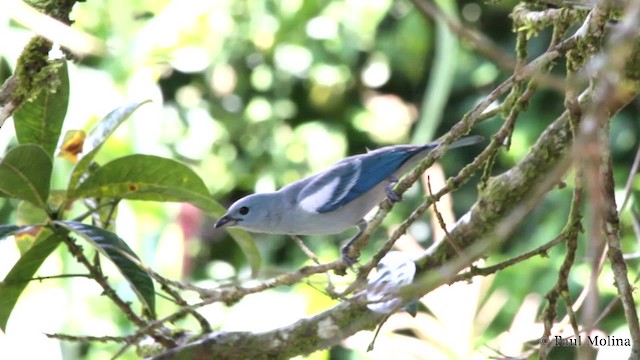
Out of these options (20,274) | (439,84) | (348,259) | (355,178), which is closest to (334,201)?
(355,178)

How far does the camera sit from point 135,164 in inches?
115

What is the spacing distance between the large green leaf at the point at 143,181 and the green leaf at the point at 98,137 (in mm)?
43

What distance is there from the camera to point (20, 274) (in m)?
2.84

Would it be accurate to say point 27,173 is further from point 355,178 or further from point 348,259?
point 355,178

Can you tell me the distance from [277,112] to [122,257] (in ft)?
13.8

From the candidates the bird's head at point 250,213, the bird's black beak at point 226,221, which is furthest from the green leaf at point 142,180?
the bird's head at point 250,213

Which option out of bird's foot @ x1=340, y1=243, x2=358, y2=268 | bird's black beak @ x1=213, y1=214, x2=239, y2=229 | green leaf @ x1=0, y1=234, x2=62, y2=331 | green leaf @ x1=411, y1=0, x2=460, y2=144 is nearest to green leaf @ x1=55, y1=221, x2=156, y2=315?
green leaf @ x1=0, y1=234, x2=62, y2=331

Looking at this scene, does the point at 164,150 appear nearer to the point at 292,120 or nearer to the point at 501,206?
the point at 292,120

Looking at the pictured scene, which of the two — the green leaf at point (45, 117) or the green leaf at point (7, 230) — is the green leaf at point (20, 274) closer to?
the green leaf at point (7, 230)

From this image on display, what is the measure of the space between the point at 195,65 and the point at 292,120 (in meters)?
0.87

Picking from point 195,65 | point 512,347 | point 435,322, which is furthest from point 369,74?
point 512,347

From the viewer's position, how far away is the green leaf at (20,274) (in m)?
2.82

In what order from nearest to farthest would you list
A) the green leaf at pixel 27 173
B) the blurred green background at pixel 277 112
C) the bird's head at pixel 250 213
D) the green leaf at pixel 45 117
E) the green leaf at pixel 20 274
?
the green leaf at pixel 27 173 → the green leaf at pixel 20 274 → the green leaf at pixel 45 117 → the bird's head at pixel 250 213 → the blurred green background at pixel 277 112

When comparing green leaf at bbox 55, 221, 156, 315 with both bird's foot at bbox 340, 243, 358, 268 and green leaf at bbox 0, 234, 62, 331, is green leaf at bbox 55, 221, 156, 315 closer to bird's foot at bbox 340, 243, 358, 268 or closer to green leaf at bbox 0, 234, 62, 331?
green leaf at bbox 0, 234, 62, 331
